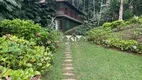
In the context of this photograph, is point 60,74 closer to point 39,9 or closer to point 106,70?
point 106,70

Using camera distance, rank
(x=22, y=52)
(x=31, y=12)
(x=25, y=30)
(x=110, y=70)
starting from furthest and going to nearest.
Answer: (x=31, y=12) < (x=25, y=30) < (x=110, y=70) < (x=22, y=52)

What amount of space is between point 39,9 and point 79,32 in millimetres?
10492

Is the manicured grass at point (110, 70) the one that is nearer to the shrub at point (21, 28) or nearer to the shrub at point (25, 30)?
the shrub at point (25, 30)

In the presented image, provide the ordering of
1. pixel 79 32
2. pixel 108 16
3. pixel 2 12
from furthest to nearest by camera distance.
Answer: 1. pixel 108 16
2. pixel 79 32
3. pixel 2 12

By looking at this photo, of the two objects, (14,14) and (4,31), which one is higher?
(14,14)

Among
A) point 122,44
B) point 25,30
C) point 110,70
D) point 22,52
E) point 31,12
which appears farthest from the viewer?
point 31,12

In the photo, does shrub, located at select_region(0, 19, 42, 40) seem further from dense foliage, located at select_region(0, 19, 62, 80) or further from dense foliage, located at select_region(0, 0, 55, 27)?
dense foliage, located at select_region(0, 0, 55, 27)

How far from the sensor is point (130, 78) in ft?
16.2

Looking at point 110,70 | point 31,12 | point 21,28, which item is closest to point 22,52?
point 110,70

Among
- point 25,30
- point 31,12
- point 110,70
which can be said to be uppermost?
point 31,12

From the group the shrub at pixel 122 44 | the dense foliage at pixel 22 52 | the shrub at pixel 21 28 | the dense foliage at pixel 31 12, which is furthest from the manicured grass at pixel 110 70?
the dense foliage at pixel 31 12

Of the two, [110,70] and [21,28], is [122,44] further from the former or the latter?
[21,28]

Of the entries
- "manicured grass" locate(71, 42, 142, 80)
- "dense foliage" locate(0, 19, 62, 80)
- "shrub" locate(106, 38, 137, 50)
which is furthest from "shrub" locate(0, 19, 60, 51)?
"shrub" locate(106, 38, 137, 50)

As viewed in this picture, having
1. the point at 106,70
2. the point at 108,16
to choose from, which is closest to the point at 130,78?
the point at 106,70
